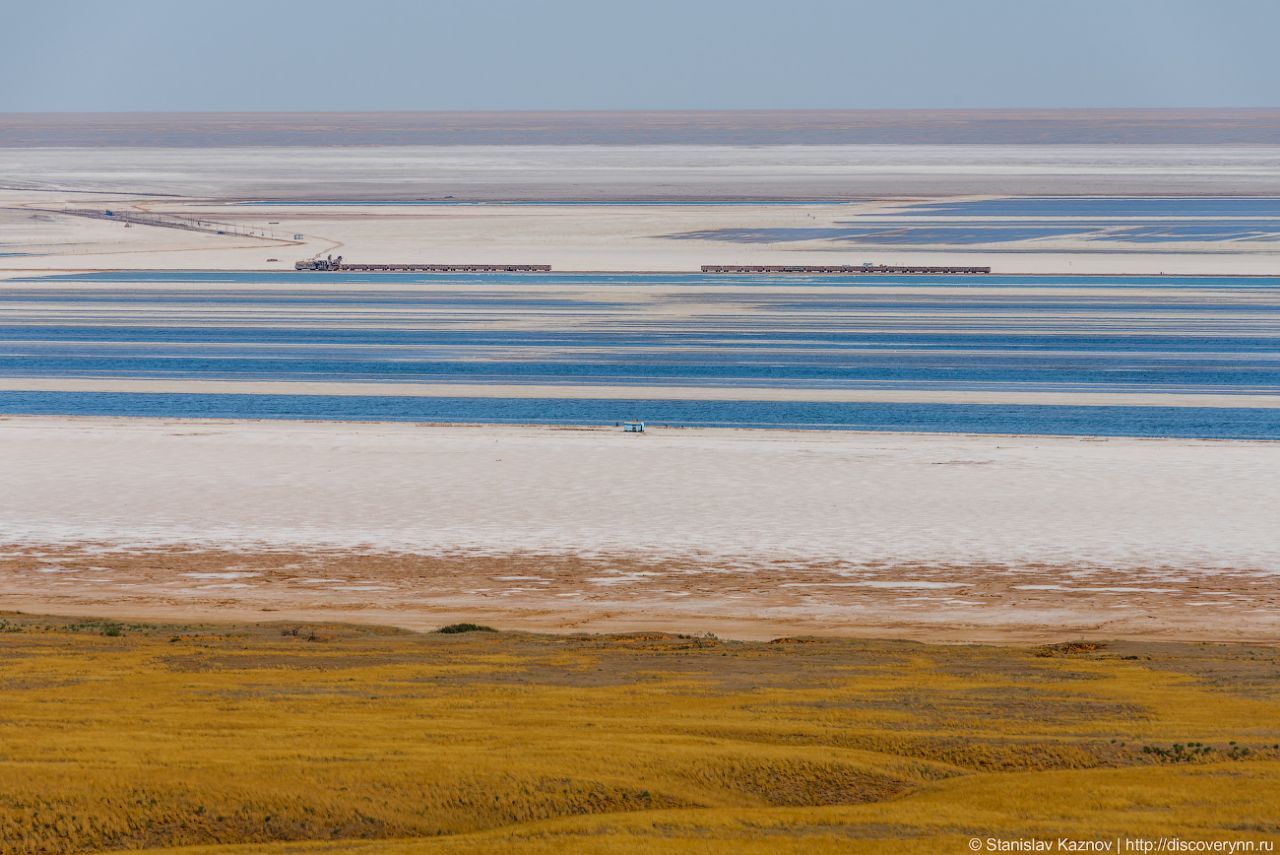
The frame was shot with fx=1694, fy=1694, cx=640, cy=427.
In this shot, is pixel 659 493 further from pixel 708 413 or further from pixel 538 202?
pixel 538 202

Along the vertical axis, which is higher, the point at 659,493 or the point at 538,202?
the point at 538,202

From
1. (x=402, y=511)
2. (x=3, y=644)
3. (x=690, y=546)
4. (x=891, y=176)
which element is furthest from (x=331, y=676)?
(x=891, y=176)

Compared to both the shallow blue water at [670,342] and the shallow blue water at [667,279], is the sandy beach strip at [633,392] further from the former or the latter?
the shallow blue water at [667,279]

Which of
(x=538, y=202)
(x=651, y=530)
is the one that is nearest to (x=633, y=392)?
(x=651, y=530)

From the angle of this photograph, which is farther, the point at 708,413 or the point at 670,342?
the point at 670,342

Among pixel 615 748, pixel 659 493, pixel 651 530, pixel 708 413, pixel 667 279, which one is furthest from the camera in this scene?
pixel 667 279

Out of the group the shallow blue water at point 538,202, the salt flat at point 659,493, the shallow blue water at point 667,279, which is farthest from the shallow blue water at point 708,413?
the shallow blue water at point 538,202
